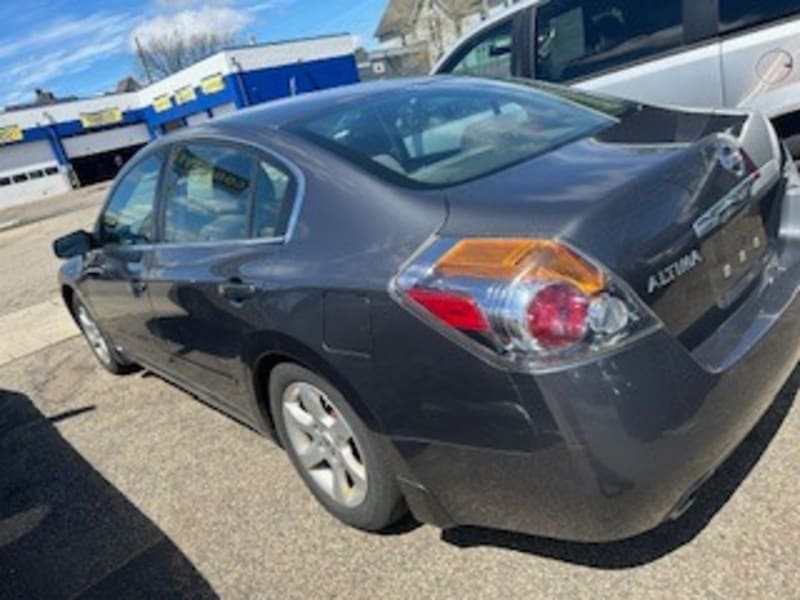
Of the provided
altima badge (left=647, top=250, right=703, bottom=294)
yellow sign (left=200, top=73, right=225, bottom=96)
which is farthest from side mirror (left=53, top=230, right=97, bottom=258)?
yellow sign (left=200, top=73, right=225, bottom=96)

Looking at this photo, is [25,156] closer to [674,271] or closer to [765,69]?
[765,69]

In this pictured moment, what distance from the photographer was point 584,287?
1.88 meters

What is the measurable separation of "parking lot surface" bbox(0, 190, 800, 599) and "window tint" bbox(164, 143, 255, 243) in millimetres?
1148

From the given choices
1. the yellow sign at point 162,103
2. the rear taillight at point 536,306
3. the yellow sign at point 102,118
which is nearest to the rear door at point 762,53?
the rear taillight at point 536,306

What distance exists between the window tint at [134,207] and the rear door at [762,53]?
3.39m

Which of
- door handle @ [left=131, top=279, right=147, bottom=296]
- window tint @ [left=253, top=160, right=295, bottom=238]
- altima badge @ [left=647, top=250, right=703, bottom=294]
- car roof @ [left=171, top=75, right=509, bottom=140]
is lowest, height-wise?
door handle @ [left=131, top=279, right=147, bottom=296]

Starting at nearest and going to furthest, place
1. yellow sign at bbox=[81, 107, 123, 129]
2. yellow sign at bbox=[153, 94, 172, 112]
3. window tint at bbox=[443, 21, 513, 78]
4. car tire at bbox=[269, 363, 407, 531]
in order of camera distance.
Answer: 1. car tire at bbox=[269, 363, 407, 531]
2. window tint at bbox=[443, 21, 513, 78]
3. yellow sign at bbox=[153, 94, 172, 112]
4. yellow sign at bbox=[81, 107, 123, 129]

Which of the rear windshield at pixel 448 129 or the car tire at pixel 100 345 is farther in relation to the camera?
the car tire at pixel 100 345

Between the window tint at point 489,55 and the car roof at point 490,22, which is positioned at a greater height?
the car roof at point 490,22

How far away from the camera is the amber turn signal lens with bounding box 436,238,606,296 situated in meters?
1.88

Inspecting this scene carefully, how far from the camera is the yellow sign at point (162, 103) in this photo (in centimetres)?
4491

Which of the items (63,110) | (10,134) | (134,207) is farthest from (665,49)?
(63,110)

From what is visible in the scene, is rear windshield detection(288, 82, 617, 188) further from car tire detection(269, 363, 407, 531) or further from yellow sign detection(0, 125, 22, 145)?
yellow sign detection(0, 125, 22, 145)

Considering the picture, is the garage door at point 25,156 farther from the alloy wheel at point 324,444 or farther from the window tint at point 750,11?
the alloy wheel at point 324,444
